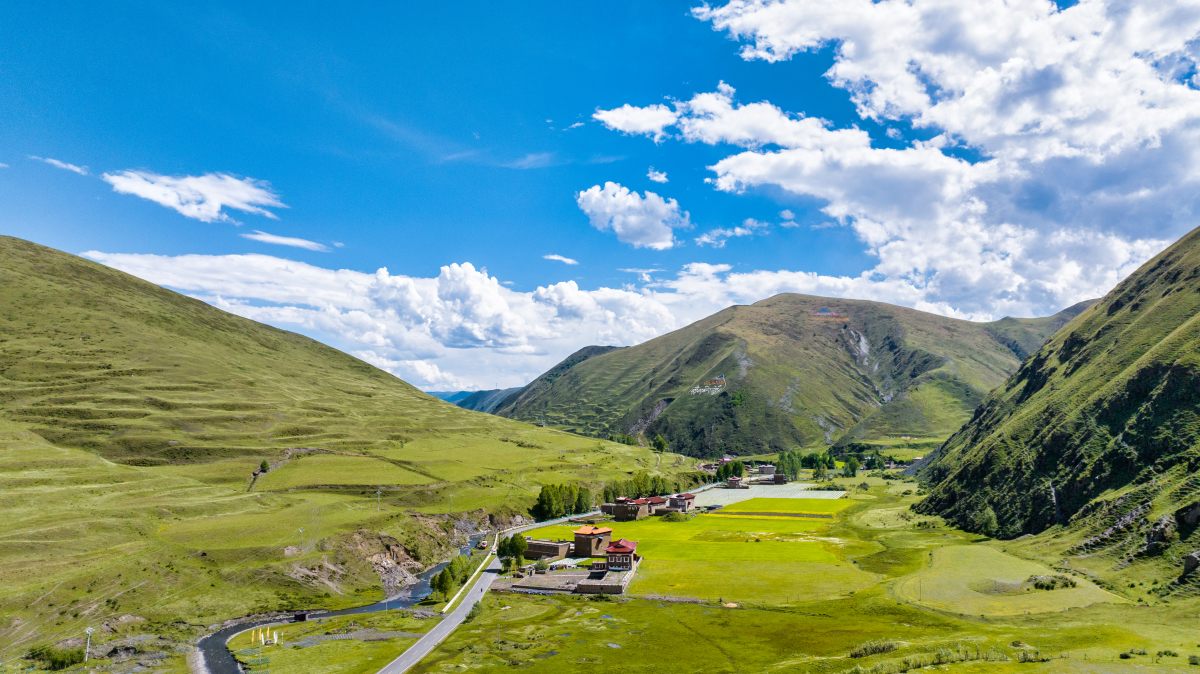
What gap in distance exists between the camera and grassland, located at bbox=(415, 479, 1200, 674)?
71812 mm

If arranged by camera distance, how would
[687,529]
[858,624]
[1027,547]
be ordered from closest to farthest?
1. [858,624]
2. [1027,547]
3. [687,529]

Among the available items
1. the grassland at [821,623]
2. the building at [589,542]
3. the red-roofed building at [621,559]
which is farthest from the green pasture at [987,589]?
the building at [589,542]

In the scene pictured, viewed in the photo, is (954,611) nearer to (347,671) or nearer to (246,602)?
(347,671)

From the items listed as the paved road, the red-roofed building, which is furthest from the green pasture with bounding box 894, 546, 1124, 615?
the paved road

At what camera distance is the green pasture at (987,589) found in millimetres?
88875

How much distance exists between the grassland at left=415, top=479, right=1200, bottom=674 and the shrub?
57.5 inches

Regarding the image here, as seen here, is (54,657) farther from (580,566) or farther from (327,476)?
(327,476)

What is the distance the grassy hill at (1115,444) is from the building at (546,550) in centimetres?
10156

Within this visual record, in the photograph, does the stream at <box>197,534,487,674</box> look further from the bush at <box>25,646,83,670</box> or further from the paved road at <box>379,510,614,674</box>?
the bush at <box>25,646,83,670</box>

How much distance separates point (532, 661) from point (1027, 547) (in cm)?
10465

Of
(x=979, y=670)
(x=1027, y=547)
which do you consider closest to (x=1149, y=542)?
(x=1027, y=547)

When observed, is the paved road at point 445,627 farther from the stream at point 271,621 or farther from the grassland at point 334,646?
the stream at point 271,621

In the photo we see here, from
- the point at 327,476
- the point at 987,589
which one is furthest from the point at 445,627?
the point at 327,476

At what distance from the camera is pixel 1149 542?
95.5 m
